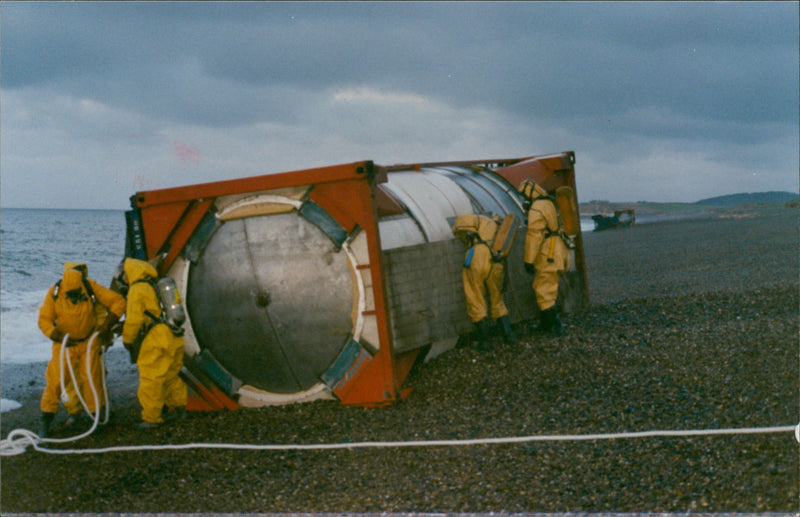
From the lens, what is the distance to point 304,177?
20.2ft

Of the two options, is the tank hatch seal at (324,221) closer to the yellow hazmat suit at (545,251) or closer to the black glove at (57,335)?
the black glove at (57,335)

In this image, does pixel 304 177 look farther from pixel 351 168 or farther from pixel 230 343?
pixel 230 343

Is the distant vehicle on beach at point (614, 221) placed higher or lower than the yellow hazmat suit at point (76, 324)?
higher

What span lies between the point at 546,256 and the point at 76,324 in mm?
5119

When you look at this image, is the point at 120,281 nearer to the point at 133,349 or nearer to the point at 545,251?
the point at 133,349

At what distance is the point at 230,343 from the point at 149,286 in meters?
0.92

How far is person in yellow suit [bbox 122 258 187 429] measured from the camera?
6293 mm

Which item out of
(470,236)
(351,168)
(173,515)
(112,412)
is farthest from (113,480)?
(470,236)

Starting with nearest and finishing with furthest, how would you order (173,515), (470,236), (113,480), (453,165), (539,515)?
(539,515) < (173,515) < (113,480) < (470,236) < (453,165)

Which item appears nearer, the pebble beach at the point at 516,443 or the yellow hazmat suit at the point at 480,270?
the pebble beach at the point at 516,443

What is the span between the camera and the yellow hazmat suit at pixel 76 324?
6.60m

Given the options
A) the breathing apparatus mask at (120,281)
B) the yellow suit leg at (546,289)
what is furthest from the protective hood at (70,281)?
the yellow suit leg at (546,289)

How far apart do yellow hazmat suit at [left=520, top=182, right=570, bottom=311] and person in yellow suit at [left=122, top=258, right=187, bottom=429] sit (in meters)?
4.08

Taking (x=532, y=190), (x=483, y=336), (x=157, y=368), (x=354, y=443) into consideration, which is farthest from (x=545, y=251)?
(x=157, y=368)
